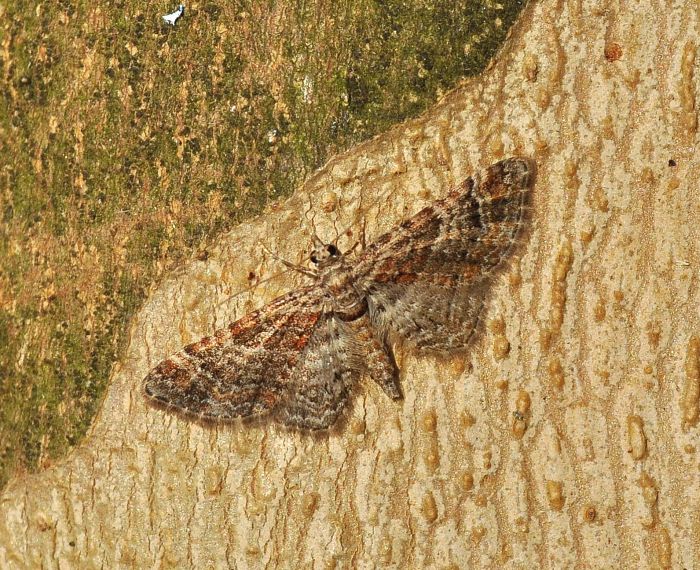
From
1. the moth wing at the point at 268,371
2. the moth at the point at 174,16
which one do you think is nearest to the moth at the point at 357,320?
the moth wing at the point at 268,371

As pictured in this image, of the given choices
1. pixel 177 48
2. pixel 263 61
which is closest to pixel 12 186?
pixel 177 48

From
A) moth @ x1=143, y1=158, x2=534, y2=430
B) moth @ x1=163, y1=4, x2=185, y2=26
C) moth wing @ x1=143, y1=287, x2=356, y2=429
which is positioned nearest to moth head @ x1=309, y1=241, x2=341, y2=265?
moth @ x1=143, y1=158, x2=534, y2=430

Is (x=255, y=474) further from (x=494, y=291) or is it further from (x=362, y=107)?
(x=362, y=107)

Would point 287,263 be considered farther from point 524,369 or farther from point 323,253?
point 524,369

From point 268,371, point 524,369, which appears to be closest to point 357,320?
point 268,371

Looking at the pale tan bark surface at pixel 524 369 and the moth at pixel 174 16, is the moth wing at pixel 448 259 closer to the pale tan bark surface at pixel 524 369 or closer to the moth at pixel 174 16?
the pale tan bark surface at pixel 524 369

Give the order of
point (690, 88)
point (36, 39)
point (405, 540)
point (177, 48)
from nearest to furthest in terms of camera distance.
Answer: point (690, 88)
point (405, 540)
point (177, 48)
point (36, 39)

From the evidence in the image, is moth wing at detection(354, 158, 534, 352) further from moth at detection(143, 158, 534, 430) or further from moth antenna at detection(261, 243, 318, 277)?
moth antenna at detection(261, 243, 318, 277)

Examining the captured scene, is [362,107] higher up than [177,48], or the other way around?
[177,48]
